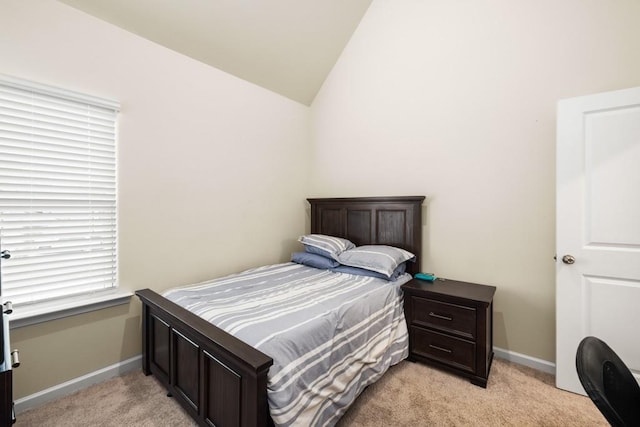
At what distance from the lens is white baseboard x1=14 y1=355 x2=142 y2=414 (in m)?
1.78

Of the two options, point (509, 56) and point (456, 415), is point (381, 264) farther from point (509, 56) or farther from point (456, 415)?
point (509, 56)

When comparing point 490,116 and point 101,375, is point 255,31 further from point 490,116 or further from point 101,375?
point 101,375

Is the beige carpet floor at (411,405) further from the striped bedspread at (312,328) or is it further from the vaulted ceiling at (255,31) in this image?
the vaulted ceiling at (255,31)

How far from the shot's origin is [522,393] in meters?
1.93

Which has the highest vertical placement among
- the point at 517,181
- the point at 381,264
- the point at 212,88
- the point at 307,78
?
the point at 307,78

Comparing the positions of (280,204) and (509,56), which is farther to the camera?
(280,204)

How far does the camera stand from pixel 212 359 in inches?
56.9

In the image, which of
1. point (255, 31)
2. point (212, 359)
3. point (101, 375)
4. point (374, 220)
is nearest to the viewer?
point (212, 359)

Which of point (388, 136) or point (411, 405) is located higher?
point (388, 136)

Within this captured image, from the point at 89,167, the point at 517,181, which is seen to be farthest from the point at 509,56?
the point at 89,167

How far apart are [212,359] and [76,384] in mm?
1298

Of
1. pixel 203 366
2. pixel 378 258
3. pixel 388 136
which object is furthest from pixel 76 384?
pixel 388 136

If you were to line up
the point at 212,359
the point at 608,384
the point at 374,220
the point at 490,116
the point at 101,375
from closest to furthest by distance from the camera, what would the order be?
the point at 608,384 → the point at 212,359 → the point at 101,375 → the point at 490,116 → the point at 374,220

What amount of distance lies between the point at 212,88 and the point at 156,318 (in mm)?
2007
